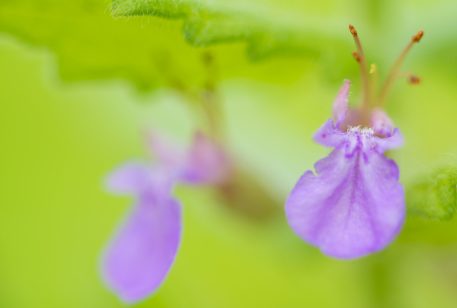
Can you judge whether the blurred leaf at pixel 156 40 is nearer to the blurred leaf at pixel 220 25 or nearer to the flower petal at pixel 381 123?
the blurred leaf at pixel 220 25

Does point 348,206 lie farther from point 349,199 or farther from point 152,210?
point 152,210

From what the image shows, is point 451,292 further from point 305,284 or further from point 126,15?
point 126,15

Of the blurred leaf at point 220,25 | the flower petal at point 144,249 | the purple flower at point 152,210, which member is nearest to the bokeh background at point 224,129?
the blurred leaf at point 220,25

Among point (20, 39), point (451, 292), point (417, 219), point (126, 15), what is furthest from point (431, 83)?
point (126, 15)

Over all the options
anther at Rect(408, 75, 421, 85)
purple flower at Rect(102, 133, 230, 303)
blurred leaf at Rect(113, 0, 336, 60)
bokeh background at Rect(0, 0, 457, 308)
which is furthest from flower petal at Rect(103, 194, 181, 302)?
anther at Rect(408, 75, 421, 85)

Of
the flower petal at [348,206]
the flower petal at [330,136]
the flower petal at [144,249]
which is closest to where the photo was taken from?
the flower petal at [348,206]

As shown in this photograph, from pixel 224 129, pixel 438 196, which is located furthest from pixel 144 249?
pixel 438 196
